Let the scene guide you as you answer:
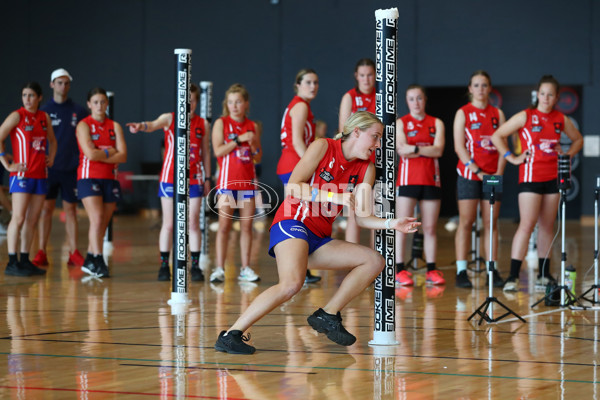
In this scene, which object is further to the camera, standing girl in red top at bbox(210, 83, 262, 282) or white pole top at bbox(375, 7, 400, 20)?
standing girl in red top at bbox(210, 83, 262, 282)

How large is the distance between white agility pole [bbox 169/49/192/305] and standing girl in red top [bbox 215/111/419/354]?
6.22 ft

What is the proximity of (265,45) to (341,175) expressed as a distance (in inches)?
543

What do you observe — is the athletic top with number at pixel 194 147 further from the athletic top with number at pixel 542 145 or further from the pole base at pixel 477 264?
the athletic top with number at pixel 542 145

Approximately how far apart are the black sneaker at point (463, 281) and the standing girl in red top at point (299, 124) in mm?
1809

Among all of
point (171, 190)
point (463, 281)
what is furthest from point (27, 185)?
point (463, 281)

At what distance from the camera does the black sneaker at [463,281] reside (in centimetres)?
737

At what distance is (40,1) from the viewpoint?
63.6 feet

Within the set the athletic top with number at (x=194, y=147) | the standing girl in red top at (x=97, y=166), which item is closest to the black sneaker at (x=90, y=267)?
the standing girl in red top at (x=97, y=166)

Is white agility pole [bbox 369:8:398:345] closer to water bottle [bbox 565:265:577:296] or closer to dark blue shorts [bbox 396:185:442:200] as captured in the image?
water bottle [bbox 565:265:577:296]

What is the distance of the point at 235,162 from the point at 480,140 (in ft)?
7.48

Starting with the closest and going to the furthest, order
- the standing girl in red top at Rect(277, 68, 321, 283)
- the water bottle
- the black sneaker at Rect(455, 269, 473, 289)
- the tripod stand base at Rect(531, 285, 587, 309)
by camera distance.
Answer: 1. the tripod stand base at Rect(531, 285, 587, 309)
2. the water bottle
3. the standing girl in red top at Rect(277, 68, 321, 283)
4. the black sneaker at Rect(455, 269, 473, 289)

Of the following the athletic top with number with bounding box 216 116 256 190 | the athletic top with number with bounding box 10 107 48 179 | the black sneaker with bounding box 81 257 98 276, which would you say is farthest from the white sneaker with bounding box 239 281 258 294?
the athletic top with number with bounding box 10 107 48 179

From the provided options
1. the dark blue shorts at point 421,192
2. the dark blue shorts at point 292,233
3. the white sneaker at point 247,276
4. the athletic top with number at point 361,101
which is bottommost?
the white sneaker at point 247,276

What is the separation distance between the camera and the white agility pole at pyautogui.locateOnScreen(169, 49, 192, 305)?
6.36m
